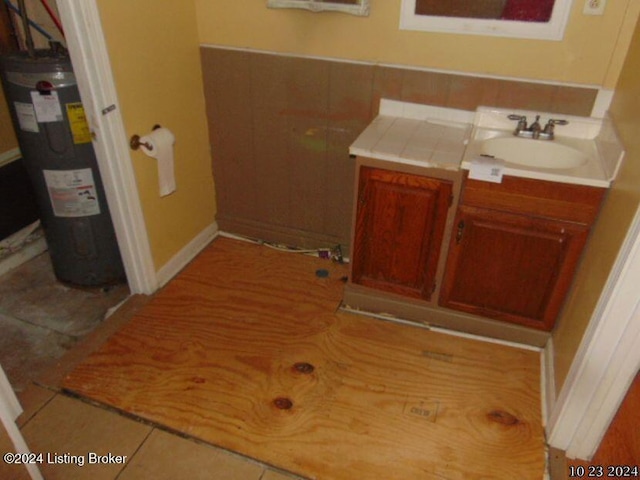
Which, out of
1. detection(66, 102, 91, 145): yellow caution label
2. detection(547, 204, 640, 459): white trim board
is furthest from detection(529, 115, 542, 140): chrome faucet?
detection(66, 102, 91, 145): yellow caution label

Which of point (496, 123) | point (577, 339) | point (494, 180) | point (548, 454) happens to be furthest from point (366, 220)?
point (548, 454)

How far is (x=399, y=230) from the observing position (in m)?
2.09

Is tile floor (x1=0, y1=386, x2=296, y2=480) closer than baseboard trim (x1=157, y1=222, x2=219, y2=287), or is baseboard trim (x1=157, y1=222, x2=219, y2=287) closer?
tile floor (x1=0, y1=386, x2=296, y2=480)

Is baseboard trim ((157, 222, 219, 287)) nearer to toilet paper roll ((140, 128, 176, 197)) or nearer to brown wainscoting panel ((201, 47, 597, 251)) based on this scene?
brown wainscoting panel ((201, 47, 597, 251))

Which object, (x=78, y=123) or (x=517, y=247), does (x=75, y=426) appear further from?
(x=517, y=247)

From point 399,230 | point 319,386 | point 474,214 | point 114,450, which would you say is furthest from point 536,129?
point 114,450

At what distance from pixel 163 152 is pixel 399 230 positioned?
3.78ft

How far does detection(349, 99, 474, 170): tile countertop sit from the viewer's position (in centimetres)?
191

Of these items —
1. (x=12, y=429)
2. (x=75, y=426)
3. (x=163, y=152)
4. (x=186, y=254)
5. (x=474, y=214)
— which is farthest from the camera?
(x=186, y=254)

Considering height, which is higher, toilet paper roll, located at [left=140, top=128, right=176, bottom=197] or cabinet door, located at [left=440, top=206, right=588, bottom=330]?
toilet paper roll, located at [left=140, top=128, right=176, bottom=197]

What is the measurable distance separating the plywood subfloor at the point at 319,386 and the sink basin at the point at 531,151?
858 millimetres

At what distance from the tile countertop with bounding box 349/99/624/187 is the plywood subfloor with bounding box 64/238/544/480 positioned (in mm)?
847

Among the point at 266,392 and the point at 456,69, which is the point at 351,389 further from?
the point at 456,69

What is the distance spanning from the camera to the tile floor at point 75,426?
1.63 metres
